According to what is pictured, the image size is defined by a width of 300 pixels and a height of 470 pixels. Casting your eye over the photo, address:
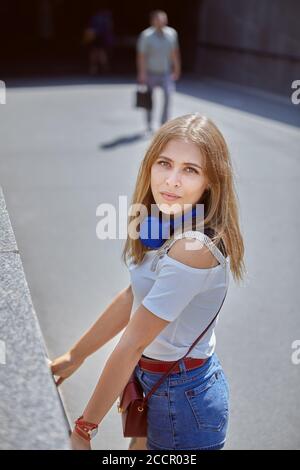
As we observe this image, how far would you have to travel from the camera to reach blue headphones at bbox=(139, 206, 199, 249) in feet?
6.77

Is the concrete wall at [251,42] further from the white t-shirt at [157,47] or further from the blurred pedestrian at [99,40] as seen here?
the white t-shirt at [157,47]

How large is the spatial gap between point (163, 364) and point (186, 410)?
181mm

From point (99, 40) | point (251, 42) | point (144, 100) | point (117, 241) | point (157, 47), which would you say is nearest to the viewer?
point (117, 241)

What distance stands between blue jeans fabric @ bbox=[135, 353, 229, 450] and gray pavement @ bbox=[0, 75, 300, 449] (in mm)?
1043

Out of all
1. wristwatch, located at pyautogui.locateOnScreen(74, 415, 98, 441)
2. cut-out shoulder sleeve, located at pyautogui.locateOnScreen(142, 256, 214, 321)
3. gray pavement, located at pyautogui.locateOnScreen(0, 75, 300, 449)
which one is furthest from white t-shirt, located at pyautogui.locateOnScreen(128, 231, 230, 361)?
gray pavement, located at pyautogui.locateOnScreen(0, 75, 300, 449)

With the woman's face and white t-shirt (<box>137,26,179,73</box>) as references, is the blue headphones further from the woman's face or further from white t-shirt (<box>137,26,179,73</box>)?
white t-shirt (<box>137,26,179,73</box>)

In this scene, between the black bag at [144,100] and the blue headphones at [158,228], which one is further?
the black bag at [144,100]

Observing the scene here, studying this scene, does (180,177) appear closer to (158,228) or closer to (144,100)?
(158,228)

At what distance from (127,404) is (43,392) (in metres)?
0.87

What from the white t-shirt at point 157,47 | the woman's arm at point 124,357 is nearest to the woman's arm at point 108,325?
the woman's arm at point 124,357

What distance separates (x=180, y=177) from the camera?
6.64 feet

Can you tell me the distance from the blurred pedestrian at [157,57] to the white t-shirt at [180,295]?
9.60 metres

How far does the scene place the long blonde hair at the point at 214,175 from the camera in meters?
2.04

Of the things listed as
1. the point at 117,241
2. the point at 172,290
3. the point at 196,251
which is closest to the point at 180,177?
the point at 196,251
